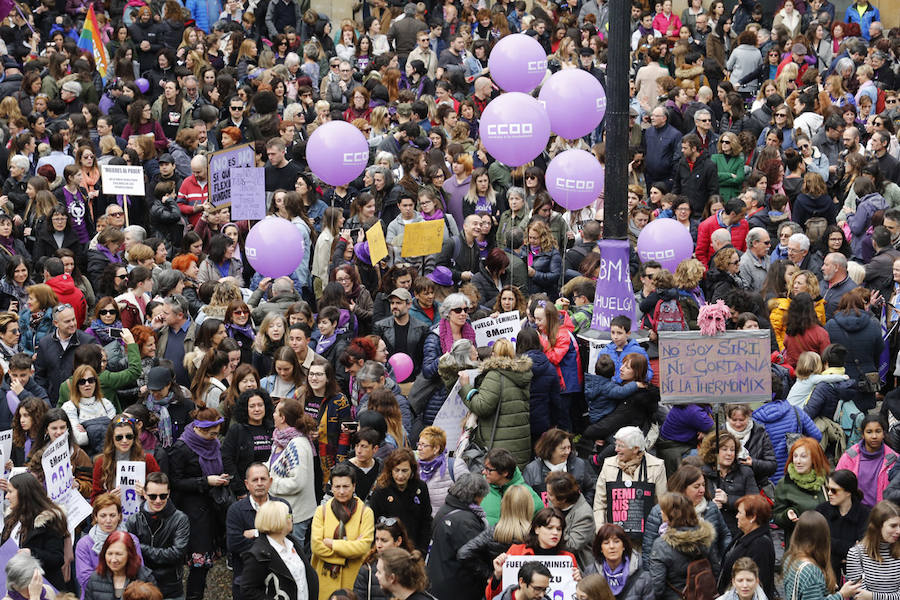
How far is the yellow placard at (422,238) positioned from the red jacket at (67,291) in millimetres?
2875

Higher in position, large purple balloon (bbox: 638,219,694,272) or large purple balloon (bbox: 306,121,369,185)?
large purple balloon (bbox: 306,121,369,185)

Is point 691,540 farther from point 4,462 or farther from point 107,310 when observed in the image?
point 107,310

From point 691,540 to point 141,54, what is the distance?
47.7 ft

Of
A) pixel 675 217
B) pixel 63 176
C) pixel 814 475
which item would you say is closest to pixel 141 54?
pixel 63 176

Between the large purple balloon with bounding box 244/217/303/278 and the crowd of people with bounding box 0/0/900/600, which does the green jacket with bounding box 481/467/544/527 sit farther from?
the large purple balloon with bounding box 244/217/303/278

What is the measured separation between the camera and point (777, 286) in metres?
13.5

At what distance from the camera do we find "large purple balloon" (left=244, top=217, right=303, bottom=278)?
1345cm

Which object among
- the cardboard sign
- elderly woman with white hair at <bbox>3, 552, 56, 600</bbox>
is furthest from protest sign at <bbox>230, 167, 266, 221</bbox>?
elderly woman with white hair at <bbox>3, 552, 56, 600</bbox>

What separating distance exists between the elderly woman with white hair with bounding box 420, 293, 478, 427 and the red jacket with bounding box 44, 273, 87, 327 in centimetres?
337

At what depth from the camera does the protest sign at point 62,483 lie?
9617 mm

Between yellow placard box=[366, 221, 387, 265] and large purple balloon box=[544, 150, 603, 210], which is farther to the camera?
large purple balloon box=[544, 150, 603, 210]

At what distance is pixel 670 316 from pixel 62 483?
5.01m

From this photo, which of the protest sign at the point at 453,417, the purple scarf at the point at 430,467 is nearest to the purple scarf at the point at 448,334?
the protest sign at the point at 453,417

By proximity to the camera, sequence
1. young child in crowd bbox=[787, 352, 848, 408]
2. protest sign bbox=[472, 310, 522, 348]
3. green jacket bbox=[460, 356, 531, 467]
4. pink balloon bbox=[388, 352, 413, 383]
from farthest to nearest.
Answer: pink balloon bbox=[388, 352, 413, 383] → protest sign bbox=[472, 310, 522, 348] → young child in crowd bbox=[787, 352, 848, 408] → green jacket bbox=[460, 356, 531, 467]
